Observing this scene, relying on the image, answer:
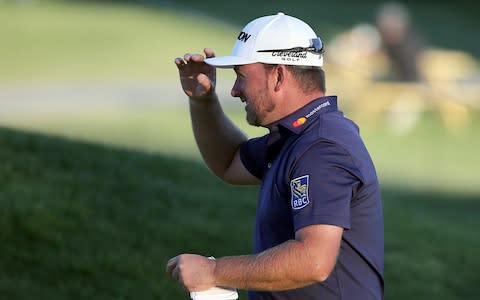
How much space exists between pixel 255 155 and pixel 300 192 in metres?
1.05

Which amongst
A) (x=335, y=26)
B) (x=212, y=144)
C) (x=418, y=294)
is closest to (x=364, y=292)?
(x=212, y=144)

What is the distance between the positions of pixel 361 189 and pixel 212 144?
4.20 feet

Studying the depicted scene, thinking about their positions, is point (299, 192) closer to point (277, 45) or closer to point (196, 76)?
point (277, 45)

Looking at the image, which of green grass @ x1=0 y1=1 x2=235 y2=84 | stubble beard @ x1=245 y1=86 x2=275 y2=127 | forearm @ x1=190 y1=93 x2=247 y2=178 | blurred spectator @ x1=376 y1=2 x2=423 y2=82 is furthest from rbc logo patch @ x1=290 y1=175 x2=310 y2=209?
green grass @ x1=0 y1=1 x2=235 y2=84

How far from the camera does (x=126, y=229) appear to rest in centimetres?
788

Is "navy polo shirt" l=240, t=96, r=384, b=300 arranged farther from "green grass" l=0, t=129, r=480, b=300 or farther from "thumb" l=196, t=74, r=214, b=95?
"green grass" l=0, t=129, r=480, b=300

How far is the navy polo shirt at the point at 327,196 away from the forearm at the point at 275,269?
12 cm

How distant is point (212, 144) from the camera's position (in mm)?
5098

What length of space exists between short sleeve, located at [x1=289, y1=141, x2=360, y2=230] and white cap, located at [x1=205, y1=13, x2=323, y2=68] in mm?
379

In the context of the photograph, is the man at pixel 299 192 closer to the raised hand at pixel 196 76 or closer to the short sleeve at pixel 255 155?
the short sleeve at pixel 255 155

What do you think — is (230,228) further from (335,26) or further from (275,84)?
(335,26)

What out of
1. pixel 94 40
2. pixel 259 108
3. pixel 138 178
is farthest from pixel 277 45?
pixel 94 40

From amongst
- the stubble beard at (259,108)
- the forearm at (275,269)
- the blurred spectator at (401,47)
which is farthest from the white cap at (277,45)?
the blurred spectator at (401,47)

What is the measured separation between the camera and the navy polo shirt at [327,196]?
379 cm
